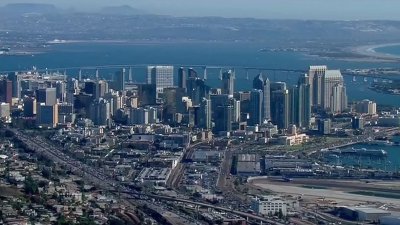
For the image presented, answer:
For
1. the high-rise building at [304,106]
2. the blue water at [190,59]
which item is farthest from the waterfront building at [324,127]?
the blue water at [190,59]

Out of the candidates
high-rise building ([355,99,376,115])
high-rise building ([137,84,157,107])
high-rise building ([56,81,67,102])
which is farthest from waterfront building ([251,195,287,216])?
high-rise building ([56,81,67,102])

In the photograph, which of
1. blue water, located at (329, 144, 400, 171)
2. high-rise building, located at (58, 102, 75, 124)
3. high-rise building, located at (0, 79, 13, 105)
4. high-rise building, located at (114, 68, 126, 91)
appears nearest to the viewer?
blue water, located at (329, 144, 400, 171)

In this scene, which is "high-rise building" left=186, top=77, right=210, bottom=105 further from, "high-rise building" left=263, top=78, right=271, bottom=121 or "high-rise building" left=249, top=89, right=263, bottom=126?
"high-rise building" left=249, top=89, right=263, bottom=126

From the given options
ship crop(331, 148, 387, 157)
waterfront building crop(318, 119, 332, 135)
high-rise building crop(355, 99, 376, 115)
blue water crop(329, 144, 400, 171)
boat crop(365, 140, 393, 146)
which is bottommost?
blue water crop(329, 144, 400, 171)

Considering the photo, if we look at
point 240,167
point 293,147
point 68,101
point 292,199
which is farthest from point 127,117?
point 292,199

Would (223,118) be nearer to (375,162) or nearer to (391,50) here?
(375,162)
